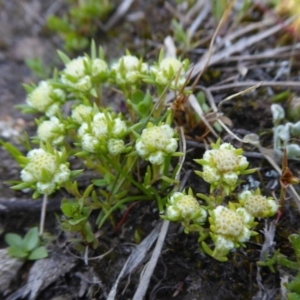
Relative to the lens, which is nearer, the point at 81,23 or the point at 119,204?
the point at 119,204

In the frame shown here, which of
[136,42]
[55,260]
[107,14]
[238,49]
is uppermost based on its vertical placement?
[107,14]

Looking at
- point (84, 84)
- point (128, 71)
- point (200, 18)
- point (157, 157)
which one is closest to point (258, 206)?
point (157, 157)

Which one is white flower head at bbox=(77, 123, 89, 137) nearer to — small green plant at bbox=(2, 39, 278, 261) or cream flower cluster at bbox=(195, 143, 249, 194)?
small green plant at bbox=(2, 39, 278, 261)

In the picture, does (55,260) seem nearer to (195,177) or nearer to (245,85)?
(195,177)

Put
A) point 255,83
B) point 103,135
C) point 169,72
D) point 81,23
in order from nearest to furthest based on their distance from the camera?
point 103,135 → point 169,72 → point 255,83 → point 81,23

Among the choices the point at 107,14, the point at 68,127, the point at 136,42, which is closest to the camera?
the point at 68,127

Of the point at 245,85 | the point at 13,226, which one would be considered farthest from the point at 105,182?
the point at 245,85

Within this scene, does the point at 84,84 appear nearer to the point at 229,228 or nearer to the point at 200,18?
the point at 229,228

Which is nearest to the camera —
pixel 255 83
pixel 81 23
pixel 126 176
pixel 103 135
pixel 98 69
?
pixel 103 135
